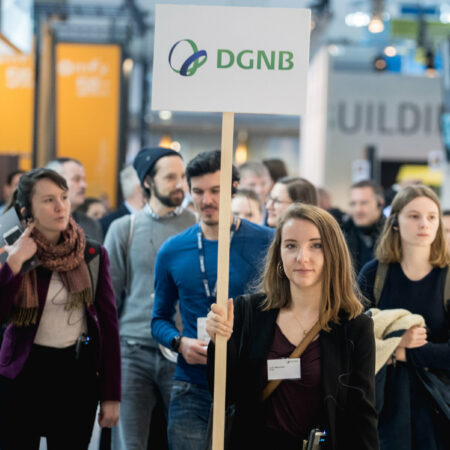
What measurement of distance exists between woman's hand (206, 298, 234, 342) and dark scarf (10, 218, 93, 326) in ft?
2.34

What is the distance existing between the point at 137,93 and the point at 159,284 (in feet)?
67.2

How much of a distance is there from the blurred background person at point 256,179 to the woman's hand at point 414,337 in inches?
97.1

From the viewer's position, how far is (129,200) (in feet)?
17.8

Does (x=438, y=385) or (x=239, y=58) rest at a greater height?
(x=239, y=58)

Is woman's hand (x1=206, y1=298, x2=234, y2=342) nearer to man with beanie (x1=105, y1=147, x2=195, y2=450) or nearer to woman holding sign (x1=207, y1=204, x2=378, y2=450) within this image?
woman holding sign (x1=207, y1=204, x2=378, y2=450)

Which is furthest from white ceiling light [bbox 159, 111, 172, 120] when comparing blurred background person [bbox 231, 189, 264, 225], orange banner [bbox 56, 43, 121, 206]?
blurred background person [bbox 231, 189, 264, 225]

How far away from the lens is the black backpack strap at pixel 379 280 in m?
→ 3.27

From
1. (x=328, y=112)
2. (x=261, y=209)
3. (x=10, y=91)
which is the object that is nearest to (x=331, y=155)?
A: (x=328, y=112)

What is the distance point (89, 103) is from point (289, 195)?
7.16m

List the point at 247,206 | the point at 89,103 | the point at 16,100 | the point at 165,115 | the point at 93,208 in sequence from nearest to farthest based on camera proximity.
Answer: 1. the point at 247,206
2. the point at 93,208
3. the point at 16,100
4. the point at 89,103
5. the point at 165,115

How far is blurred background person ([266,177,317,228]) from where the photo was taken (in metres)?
4.03

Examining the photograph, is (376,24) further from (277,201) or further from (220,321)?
(220,321)

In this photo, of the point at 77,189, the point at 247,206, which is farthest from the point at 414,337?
the point at 77,189

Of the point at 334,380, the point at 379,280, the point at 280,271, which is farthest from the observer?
the point at 379,280
